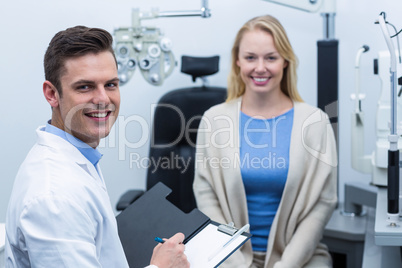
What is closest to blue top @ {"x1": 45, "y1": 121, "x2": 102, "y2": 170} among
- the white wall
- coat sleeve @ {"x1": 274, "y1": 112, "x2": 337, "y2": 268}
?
coat sleeve @ {"x1": 274, "y1": 112, "x2": 337, "y2": 268}

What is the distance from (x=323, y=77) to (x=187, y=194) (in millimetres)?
→ 712

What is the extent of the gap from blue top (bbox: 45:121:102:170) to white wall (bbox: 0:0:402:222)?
1293 millimetres

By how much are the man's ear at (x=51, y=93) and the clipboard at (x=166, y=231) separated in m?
0.46

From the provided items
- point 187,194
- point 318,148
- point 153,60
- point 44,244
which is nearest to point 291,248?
point 318,148

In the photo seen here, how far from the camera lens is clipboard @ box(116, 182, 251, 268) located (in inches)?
54.7

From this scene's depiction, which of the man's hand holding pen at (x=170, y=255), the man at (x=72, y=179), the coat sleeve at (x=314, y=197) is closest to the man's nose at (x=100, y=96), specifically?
the man at (x=72, y=179)

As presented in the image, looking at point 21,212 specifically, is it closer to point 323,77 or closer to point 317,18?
point 323,77

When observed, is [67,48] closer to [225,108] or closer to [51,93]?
[51,93]

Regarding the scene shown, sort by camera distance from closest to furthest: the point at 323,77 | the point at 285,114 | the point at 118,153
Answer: the point at 285,114 → the point at 323,77 → the point at 118,153

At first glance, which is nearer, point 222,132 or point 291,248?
point 291,248

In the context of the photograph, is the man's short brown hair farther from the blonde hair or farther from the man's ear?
the blonde hair

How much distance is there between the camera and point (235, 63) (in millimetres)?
2090

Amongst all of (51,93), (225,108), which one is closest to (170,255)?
(51,93)

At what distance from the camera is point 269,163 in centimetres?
194
